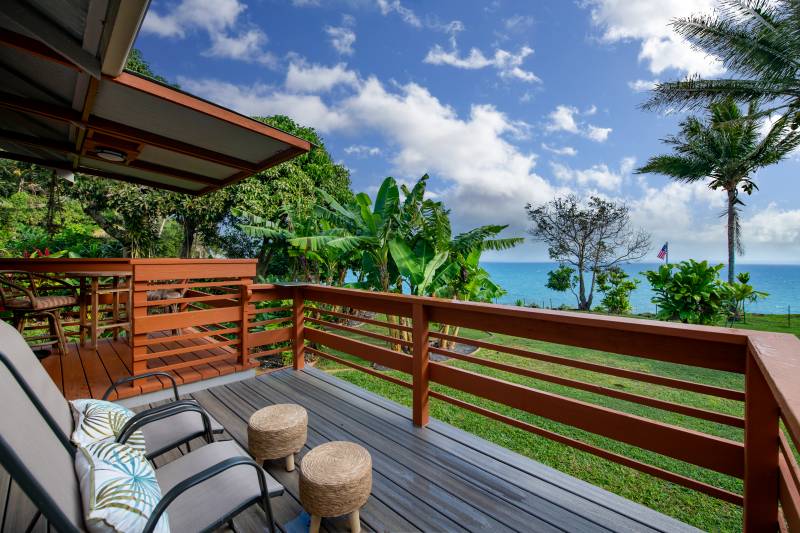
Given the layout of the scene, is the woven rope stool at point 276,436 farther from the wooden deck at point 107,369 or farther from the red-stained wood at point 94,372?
the red-stained wood at point 94,372

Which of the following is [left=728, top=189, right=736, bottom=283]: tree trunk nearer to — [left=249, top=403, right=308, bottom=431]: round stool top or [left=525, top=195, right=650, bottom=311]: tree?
[left=525, top=195, right=650, bottom=311]: tree

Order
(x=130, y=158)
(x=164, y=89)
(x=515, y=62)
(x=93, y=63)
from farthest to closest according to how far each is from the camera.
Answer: (x=515, y=62) → (x=130, y=158) → (x=164, y=89) → (x=93, y=63)

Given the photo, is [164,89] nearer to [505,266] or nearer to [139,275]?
[139,275]

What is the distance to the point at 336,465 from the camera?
5.97 ft

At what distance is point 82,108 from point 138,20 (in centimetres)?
160

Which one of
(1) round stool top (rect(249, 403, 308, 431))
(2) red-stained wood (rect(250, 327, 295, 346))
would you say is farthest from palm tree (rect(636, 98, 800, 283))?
(1) round stool top (rect(249, 403, 308, 431))

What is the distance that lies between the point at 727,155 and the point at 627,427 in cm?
1891

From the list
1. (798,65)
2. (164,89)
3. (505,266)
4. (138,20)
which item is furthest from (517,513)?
(505,266)

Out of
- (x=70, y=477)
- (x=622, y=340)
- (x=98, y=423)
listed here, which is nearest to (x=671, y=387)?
(x=622, y=340)

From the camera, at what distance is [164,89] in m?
2.42

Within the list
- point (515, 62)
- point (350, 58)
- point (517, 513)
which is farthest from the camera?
point (515, 62)

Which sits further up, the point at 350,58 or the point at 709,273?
the point at 350,58

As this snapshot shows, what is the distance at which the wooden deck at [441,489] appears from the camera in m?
1.82

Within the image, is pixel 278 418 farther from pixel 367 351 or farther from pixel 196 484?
pixel 367 351
